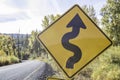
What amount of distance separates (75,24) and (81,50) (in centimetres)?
43

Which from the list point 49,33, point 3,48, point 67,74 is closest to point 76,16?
point 49,33

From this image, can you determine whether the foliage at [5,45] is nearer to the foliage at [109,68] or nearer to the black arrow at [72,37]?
the foliage at [109,68]

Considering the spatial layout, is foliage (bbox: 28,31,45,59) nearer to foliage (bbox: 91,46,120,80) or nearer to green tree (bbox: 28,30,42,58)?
green tree (bbox: 28,30,42,58)

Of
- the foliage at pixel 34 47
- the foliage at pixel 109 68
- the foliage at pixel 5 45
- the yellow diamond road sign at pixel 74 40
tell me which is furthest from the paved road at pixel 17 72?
the foliage at pixel 34 47

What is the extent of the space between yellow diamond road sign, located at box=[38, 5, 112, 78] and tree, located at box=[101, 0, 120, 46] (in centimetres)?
2814

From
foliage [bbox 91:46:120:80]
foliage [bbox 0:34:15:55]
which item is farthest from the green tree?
foliage [bbox 91:46:120:80]

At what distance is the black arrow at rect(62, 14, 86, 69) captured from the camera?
18.7ft

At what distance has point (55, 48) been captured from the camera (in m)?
5.77

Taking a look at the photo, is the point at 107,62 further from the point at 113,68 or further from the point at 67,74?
the point at 67,74

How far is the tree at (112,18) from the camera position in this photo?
1353 inches

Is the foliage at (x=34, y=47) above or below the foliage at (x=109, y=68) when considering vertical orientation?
above

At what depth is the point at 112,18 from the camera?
35.6 metres

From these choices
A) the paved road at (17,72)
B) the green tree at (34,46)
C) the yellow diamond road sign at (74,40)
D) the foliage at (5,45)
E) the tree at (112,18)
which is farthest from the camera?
the green tree at (34,46)

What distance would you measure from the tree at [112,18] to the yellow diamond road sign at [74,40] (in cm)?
2814
